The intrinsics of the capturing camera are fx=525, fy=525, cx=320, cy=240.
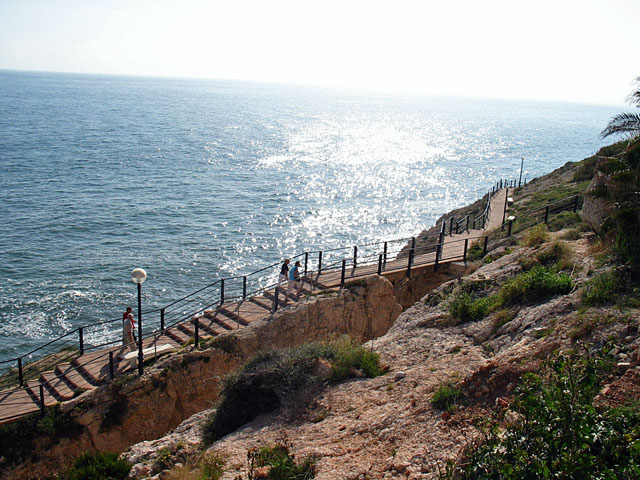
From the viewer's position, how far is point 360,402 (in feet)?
31.9

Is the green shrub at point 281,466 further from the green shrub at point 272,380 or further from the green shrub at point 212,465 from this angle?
the green shrub at point 272,380

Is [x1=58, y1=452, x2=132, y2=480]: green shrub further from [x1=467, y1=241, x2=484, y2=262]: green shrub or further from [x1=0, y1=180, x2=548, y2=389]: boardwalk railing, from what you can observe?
[x1=467, y1=241, x2=484, y2=262]: green shrub

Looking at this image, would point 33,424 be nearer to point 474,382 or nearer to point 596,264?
point 474,382

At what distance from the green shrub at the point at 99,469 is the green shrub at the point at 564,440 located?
646 centimetres

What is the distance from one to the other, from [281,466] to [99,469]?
13.1 ft

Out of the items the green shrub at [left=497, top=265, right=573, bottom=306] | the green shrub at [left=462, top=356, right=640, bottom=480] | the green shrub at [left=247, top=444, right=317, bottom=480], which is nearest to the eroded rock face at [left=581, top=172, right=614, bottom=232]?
the green shrub at [left=497, top=265, right=573, bottom=306]

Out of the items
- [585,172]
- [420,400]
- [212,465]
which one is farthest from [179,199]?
[420,400]

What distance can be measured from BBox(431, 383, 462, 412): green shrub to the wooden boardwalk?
327 inches

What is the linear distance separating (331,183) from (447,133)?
266 ft

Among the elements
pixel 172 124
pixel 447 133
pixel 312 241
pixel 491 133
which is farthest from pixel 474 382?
pixel 491 133

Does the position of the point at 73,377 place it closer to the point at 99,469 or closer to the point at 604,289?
the point at 99,469

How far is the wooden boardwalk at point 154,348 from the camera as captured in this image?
1403cm

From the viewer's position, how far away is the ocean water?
30469 millimetres

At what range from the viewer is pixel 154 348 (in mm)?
15727
